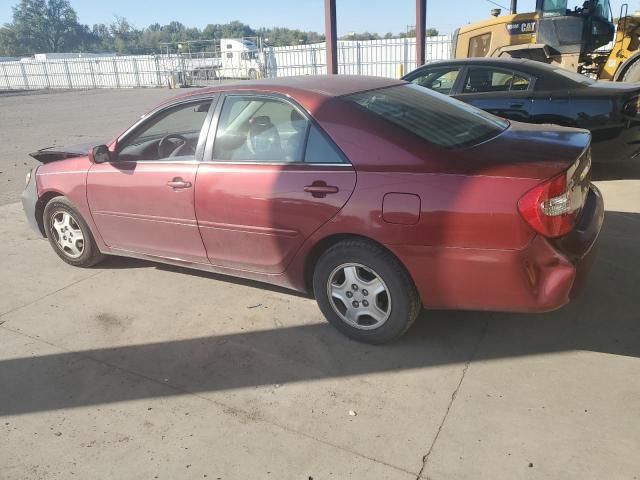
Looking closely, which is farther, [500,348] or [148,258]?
[148,258]

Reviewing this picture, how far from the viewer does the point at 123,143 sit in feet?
13.5

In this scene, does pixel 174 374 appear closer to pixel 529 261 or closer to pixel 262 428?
pixel 262 428

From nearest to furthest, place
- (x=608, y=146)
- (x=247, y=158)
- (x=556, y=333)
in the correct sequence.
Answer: (x=556, y=333), (x=247, y=158), (x=608, y=146)

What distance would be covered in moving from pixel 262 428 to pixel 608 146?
5.26m

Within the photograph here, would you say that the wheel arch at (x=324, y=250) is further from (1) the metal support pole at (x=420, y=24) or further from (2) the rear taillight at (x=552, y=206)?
(1) the metal support pole at (x=420, y=24)

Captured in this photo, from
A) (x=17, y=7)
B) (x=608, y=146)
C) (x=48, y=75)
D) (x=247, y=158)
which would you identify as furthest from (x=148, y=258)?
(x=17, y=7)

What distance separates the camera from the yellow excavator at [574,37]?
9.72 meters

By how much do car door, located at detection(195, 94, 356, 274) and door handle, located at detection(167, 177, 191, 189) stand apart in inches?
4.2

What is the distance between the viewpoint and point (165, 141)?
14.3 feet

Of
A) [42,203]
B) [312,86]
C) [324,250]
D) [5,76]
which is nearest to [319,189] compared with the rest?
[324,250]

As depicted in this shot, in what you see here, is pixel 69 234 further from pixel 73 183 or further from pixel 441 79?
pixel 441 79

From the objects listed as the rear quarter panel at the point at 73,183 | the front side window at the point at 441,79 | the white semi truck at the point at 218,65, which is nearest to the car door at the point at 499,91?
the front side window at the point at 441,79

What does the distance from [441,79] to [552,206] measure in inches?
196

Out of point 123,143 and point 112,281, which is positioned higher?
point 123,143
